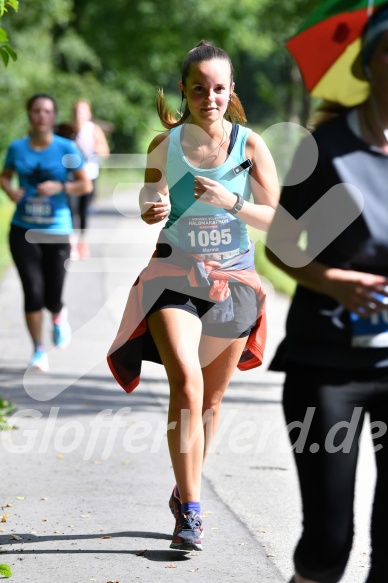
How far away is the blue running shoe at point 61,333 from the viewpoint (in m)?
9.96

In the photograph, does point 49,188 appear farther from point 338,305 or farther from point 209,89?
point 338,305

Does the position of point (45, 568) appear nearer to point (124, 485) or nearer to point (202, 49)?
point (124, 485)

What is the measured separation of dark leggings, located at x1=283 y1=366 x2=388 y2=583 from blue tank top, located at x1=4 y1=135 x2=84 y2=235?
6.02m

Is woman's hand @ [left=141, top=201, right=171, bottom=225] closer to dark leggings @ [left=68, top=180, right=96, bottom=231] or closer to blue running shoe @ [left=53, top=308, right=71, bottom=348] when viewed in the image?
blue running shoe @ [left=53, top=308, right=71, bottom=348]

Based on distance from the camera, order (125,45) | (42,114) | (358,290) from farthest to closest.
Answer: (125,45), (42,114), (358,290)

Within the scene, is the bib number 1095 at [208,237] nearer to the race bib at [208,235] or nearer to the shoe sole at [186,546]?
the race bib at [208,235]

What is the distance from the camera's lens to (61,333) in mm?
10062

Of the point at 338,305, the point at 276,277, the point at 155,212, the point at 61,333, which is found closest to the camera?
the point at 338,305

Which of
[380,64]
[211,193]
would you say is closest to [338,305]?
[380,64]

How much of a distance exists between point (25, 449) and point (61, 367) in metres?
2.69

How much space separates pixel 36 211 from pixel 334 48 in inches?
238

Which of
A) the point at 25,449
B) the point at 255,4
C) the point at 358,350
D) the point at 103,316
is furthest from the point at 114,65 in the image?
the point at 358,350

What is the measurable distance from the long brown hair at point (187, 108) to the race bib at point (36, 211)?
397 cm

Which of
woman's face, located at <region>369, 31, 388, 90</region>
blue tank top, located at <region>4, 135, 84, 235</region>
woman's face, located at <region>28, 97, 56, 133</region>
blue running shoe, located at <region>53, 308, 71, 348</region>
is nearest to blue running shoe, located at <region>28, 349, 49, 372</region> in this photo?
blue running shoe, located at <region>53, 308, 71, 348</region>
